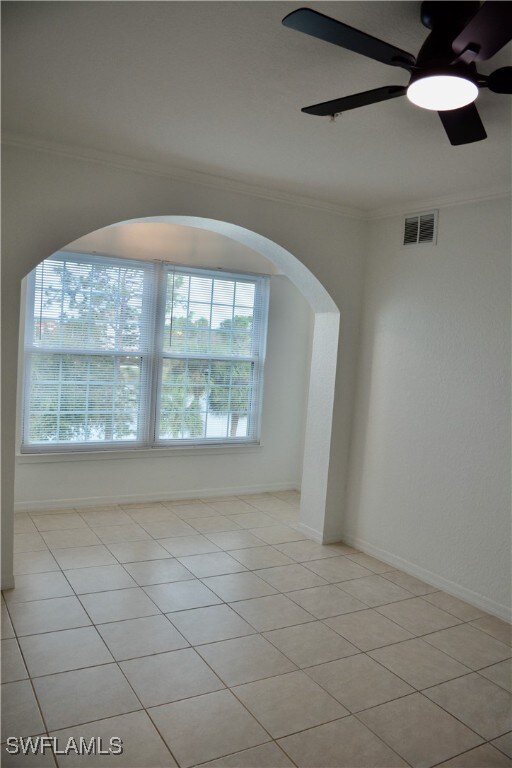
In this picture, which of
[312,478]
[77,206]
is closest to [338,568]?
[312,478]

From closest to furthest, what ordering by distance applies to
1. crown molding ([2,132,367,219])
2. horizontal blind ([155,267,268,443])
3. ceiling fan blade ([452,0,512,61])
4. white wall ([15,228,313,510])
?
ceiling fan blade ([452,0,512,61]) < crown molding ([2,132,367,219]) < white wall ([15,228,313,510]) < horizontal blind ([155,267,268,443])

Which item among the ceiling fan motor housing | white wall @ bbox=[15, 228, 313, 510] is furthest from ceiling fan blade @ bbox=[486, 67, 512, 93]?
white wall @ bbox=[15, 228, 313, 510]

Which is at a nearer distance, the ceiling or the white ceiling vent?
the ceiling

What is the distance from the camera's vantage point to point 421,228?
419 cm

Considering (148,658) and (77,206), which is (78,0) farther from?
(148,658)

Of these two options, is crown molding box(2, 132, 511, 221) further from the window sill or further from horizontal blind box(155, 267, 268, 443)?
the window sill

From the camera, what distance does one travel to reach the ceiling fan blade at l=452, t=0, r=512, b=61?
1.57m

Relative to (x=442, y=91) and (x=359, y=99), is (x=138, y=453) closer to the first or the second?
(x=359, y=99)

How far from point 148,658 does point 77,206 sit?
2.51 metres

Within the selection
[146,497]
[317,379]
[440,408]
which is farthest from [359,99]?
[146,497]

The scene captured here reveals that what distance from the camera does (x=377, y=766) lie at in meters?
2.28

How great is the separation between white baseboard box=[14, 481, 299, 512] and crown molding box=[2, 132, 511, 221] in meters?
2.84

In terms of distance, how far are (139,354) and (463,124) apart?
3607 mm

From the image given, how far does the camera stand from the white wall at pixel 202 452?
5.02m
